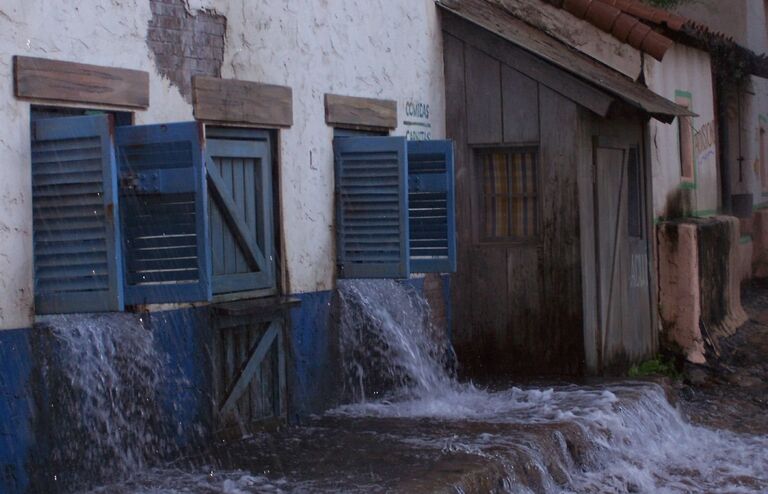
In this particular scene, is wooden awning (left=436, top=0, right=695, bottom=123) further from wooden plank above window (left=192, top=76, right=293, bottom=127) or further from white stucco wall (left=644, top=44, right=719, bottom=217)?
wooden plank above window (left=192, top=76, right=293, bottom=127)

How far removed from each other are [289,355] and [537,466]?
1.93m

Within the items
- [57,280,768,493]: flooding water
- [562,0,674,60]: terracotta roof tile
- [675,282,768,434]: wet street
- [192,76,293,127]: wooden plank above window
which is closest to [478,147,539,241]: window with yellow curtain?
[57,280,768,493]: flooding water

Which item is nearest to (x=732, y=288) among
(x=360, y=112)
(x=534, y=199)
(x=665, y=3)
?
(x=534, y=199)

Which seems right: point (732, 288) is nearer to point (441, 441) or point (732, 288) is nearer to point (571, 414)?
point (571, 414)

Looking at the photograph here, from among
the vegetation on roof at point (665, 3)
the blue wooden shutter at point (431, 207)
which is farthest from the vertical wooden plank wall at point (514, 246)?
the vegetation on roof at point (665, 3)

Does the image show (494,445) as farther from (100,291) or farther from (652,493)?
(100,291)

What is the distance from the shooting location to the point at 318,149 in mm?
8188

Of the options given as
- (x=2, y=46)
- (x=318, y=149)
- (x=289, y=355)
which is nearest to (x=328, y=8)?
(x=318, y=149)

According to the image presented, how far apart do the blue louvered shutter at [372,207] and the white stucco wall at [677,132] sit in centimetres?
392

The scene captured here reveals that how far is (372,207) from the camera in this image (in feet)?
26.9

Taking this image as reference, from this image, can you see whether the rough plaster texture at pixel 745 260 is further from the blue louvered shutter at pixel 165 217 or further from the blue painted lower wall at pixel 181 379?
the blue louvered shutter at pixel 165 217

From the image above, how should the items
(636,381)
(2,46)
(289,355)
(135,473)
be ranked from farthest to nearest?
(636,381), (289,355), (135,473), (2,46)

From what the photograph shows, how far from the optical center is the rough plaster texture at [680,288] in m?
10.9

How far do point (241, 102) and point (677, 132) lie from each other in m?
6.54
